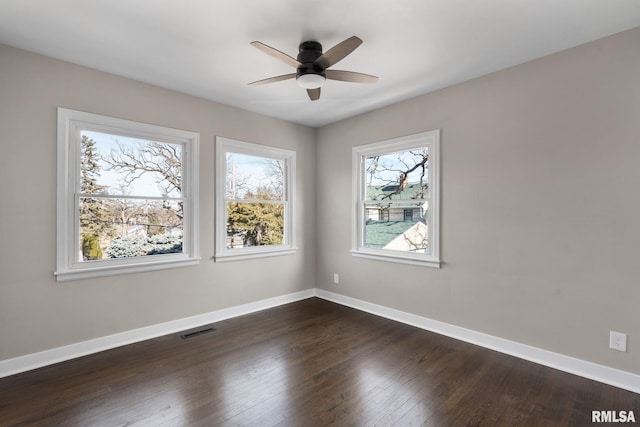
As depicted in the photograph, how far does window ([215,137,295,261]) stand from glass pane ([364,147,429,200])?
1198mm

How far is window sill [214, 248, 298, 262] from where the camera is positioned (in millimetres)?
3857

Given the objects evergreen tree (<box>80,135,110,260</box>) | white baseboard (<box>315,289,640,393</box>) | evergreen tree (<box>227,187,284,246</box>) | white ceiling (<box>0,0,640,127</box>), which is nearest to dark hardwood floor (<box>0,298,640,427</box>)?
white baseboard (<box>315,289,640,393</box>)

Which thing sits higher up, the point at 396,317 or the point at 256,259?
the point at 256,259

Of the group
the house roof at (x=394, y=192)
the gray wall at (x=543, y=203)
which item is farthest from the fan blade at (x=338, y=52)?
the house roof at (x=394, y=192)

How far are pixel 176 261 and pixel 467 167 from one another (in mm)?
3308

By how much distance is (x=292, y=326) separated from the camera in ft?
11.8

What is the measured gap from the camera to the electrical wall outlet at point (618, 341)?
2.35 m

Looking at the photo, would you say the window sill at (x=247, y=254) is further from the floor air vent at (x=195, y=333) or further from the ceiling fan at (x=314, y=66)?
the ceiling fan at (x=314, y=66)

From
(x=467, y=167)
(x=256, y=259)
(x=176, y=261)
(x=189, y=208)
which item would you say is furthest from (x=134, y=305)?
(x=467, y=167)

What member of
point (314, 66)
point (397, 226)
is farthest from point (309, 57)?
point (397, 226)

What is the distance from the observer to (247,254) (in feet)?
13.4

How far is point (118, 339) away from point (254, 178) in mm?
2377

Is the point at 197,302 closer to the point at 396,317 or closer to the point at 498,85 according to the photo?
the point at 396,317

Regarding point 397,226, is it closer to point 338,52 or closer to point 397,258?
point 397,258
